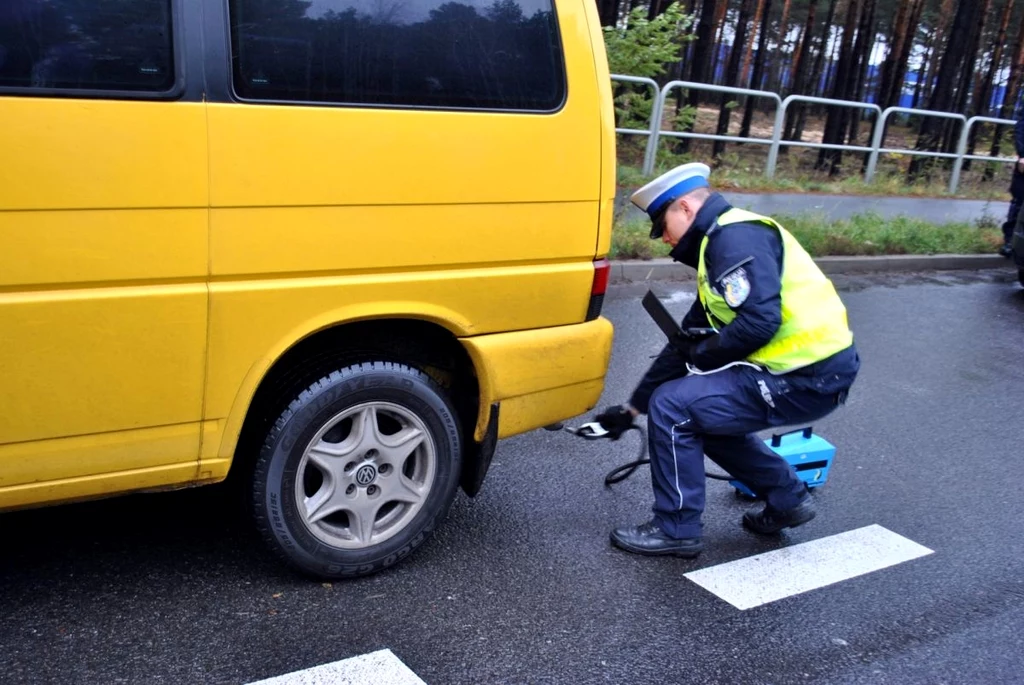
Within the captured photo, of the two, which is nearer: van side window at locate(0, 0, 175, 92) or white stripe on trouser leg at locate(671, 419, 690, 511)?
van side window at locate(0, 0, 175, 92)

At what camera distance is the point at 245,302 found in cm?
280

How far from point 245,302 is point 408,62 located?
2.85ft

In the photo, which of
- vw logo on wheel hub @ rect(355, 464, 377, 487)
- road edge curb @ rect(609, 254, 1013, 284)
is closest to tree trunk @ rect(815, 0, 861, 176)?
road edge curb @ rect(609, 254, 1013, 284)

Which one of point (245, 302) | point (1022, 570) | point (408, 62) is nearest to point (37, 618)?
point (245, 302)

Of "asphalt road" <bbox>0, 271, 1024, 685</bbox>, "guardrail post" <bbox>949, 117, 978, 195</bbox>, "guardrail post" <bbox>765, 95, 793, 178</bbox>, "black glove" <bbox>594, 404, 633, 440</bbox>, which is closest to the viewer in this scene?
"asphalt road" <bbox>0, 271, 1024, 685</bbox>

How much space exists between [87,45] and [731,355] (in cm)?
222

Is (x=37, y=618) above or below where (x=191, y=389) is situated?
below

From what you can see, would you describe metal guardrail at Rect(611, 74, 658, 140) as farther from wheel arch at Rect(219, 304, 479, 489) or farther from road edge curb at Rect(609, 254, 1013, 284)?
wheel arch at Rect(219, 304, 479, 489)

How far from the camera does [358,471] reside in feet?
10.5

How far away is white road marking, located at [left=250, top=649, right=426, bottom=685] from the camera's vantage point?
2.74 m

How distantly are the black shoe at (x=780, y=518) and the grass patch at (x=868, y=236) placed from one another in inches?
193

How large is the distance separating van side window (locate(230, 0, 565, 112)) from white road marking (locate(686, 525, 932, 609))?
176 cm

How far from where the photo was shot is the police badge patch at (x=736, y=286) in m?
3.35

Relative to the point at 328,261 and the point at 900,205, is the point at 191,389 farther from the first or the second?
the point at 900,205
